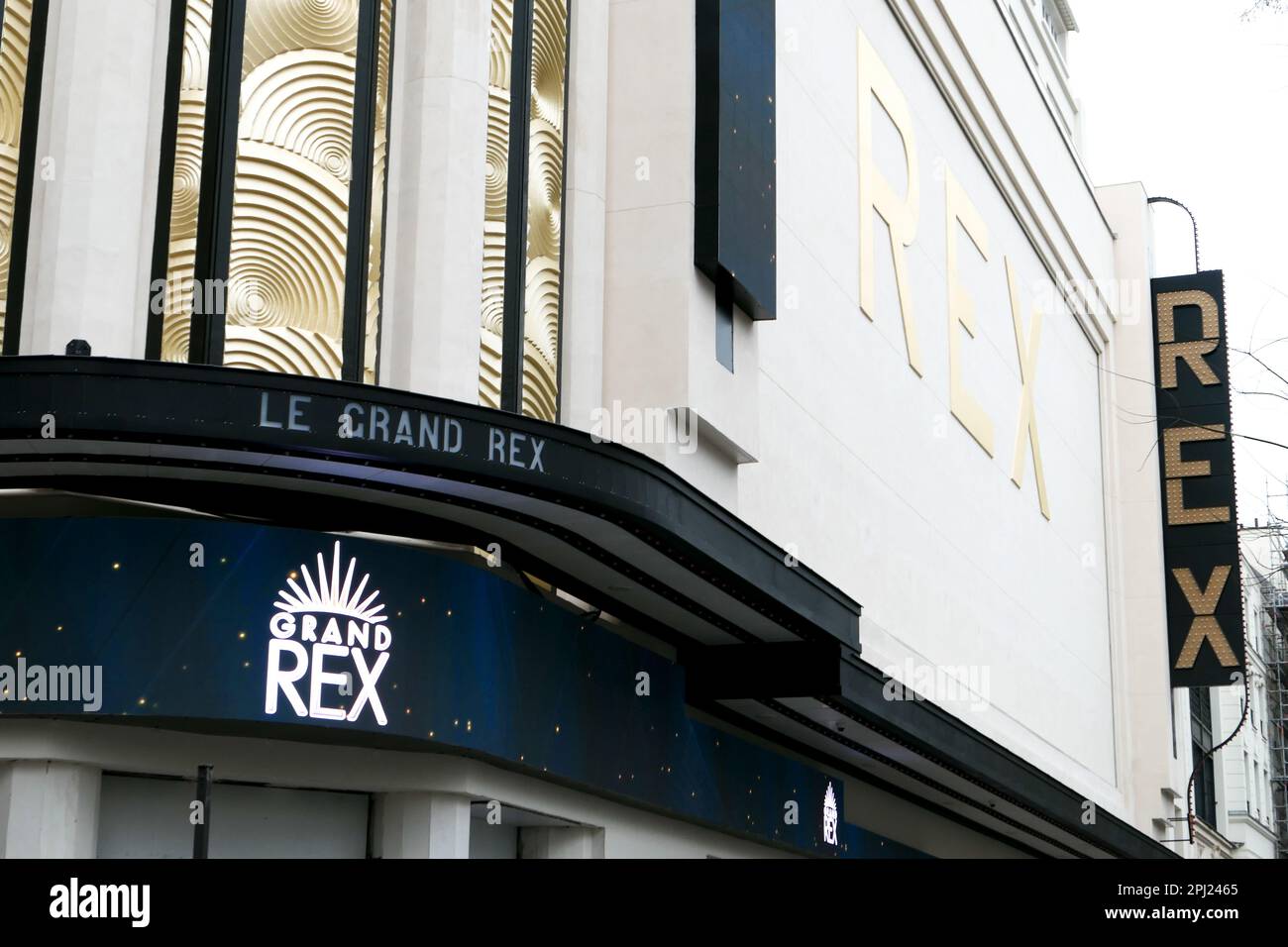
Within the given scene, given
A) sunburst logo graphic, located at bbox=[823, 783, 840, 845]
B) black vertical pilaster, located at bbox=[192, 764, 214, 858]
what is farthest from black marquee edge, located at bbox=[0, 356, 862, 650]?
sunburst logo graphic, located at bbox=[823, 783, 840, 845]

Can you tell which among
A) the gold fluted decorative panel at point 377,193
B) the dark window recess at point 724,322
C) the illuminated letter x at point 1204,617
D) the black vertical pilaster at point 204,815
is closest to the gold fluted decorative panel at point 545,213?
the gold fluted decorative panel at point 377,193

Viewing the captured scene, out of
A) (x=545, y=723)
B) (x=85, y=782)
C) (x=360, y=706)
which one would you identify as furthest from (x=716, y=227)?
(x=85, y=782)

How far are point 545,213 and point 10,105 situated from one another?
499cm

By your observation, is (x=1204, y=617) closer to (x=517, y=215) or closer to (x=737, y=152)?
(x=737, y=152)

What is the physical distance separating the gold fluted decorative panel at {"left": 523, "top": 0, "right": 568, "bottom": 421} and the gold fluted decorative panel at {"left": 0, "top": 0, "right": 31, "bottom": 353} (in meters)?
4.57

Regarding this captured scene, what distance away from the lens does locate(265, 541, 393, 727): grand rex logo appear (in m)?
11.6

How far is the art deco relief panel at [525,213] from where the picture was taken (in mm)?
14984

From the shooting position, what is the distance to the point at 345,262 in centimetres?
1378

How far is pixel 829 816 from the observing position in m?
20.8

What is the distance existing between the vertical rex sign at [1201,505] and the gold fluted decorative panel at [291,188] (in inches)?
1143

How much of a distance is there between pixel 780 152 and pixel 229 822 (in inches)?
469

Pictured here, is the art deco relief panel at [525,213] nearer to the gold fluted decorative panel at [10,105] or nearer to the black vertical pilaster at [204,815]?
the gold fluted decorative panel at [10,105]

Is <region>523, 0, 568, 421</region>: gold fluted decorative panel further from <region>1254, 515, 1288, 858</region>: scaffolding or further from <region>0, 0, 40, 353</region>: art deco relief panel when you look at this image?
<region>1254, 515, 1288, 858</region>: scaffolding
